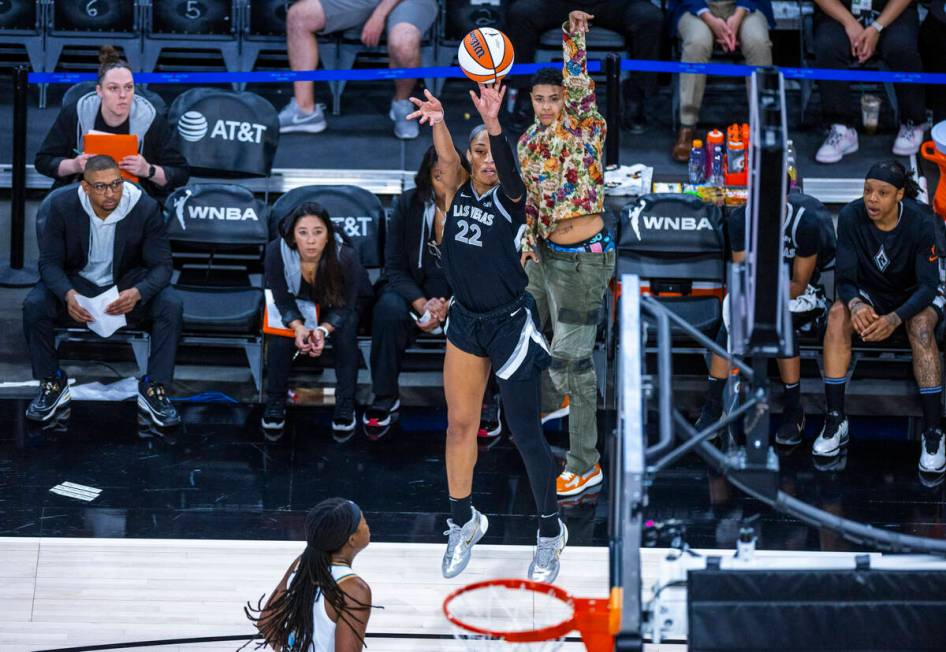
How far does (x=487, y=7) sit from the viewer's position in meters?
8.81

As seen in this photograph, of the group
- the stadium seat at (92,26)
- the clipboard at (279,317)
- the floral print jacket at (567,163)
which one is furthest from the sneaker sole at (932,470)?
the stadium seat at (92,26)

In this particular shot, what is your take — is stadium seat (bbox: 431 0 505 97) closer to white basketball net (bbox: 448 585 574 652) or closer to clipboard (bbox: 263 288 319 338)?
clipboard (bbox: 263 288 319 338)

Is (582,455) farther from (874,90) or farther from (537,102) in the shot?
(874,90)

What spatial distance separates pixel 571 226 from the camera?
225 inches

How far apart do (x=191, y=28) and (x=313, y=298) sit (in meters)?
2.99

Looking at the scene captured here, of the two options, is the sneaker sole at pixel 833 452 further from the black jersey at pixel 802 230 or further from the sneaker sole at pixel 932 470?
the black jersey at pixel 802 230

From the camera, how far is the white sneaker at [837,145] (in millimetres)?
8231

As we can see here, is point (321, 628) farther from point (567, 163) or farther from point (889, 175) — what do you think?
point (889, 175)

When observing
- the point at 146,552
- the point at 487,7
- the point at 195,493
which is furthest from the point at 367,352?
the point at 487,7

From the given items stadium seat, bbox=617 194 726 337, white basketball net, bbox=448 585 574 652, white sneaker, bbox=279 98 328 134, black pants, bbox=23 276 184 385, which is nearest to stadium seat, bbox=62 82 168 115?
white sneaker, bbox=279 98 328 134

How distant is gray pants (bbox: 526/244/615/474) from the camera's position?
577 cm

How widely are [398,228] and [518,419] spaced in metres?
1.96

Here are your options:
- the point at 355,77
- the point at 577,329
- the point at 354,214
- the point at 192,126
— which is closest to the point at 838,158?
the point at 355,77

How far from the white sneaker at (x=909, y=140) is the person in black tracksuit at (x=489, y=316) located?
412 cm
